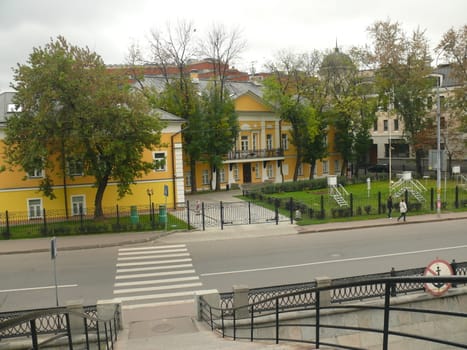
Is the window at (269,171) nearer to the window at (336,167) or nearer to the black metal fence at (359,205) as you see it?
the window at (336,167)

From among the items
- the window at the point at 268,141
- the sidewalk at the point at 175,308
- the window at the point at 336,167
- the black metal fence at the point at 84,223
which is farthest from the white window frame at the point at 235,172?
the sidewalk at the point at 175,308

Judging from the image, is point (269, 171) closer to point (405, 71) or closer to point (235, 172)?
point (235, 172)

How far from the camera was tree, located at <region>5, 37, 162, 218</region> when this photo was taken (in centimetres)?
2305

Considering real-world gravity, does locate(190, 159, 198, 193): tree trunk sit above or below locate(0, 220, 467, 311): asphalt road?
above

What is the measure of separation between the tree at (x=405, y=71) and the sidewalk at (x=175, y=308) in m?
20.8

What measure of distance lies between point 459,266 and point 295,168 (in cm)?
3397

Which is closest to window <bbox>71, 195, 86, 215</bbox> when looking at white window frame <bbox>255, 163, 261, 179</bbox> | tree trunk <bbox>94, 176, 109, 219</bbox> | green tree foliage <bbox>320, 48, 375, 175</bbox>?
tree trunk <bbox>94, 176, 109, 219</bbox>

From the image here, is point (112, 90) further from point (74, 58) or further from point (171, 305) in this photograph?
point (171, 305)

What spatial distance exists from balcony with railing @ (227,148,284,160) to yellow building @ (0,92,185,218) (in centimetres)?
1204

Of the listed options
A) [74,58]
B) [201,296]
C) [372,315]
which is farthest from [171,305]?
[74,58]

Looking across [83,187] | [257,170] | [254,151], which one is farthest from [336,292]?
[257,170]

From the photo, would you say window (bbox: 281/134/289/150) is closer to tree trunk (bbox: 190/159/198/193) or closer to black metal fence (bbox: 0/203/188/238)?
tree trunk (bbox: 190/159/198/193)

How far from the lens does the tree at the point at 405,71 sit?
44.8 meters

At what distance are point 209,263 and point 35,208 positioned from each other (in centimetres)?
1593
